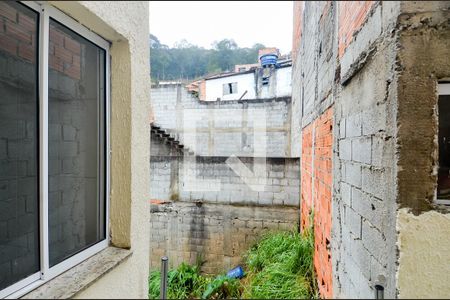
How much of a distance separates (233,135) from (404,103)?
911 cm

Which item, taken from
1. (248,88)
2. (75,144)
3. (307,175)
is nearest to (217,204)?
(307,175)

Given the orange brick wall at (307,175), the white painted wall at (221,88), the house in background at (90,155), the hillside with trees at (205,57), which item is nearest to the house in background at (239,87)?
the white painted wall at (221,88)

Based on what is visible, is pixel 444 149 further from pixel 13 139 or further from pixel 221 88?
pixel 221 88

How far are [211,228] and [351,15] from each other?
531cm

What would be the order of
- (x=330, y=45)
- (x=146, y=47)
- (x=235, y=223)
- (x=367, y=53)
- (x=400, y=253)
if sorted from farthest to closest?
(x=235, y=223)
(x=330, y=45)
(x=146, y=47)
(x=367, y=53)
(x=400, y=253)

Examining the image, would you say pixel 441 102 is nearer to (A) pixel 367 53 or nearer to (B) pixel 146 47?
(A) pixel 367 53

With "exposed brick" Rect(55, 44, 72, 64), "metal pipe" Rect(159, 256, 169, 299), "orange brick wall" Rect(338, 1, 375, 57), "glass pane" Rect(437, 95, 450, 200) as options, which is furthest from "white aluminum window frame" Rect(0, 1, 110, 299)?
"glass pane" Rect(437, 95, 450, 200)

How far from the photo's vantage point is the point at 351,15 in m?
1.31

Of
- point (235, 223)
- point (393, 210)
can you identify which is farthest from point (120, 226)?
point (235, 223)

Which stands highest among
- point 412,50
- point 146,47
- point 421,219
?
point 146,47

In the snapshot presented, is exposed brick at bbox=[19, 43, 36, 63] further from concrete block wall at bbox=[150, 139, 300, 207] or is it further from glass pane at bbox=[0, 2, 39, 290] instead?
concrete block wall at bbox=[150, 139, 300, 207]

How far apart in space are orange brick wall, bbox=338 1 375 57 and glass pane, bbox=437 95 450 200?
0.61m

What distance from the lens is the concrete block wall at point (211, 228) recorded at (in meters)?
5.65

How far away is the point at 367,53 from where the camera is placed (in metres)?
1.54
